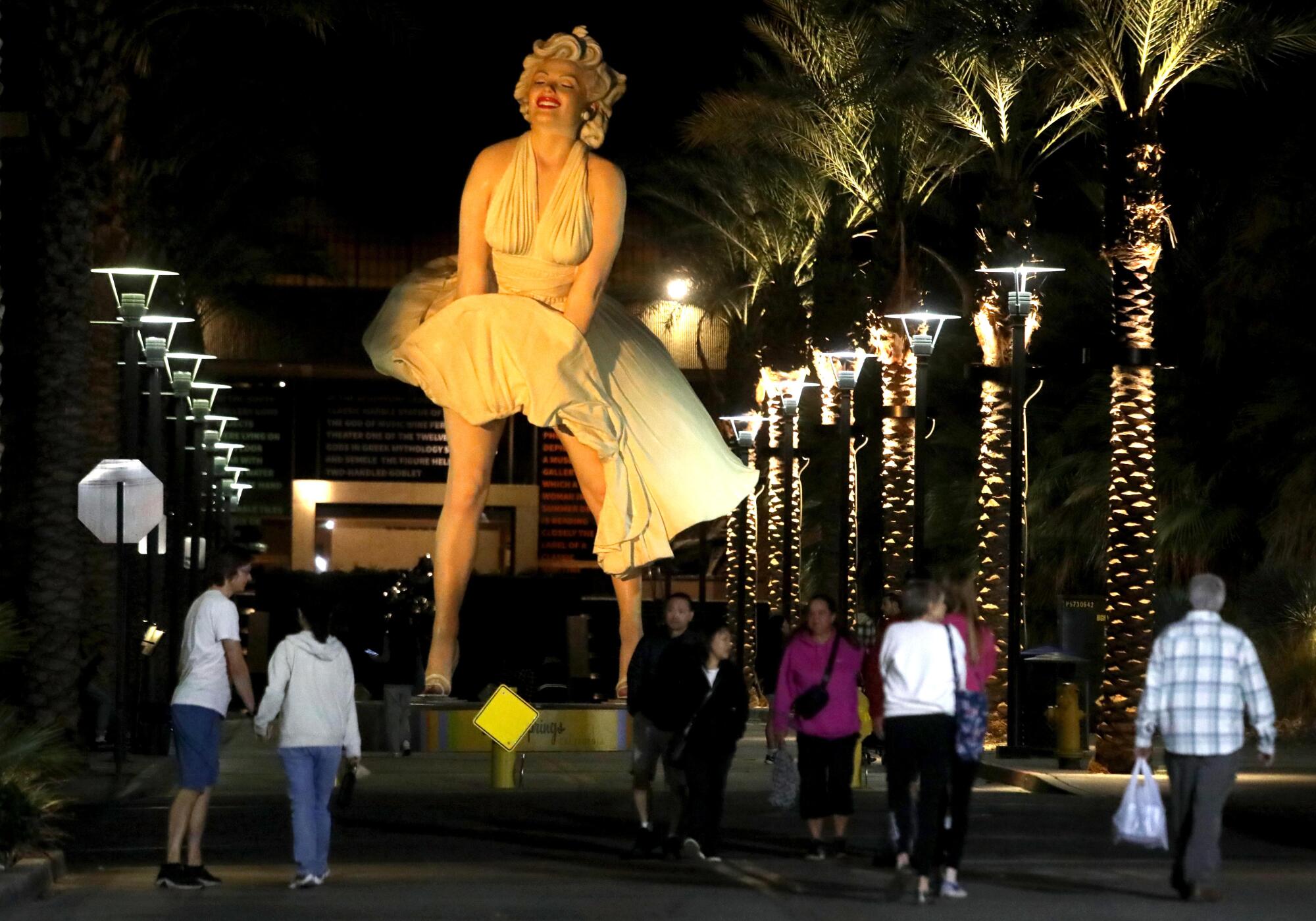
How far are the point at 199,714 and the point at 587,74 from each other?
9256mm

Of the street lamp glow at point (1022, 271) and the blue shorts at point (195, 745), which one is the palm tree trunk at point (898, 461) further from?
the blue shorts at point (195, 745)

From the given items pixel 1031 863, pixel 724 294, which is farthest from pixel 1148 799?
pixel 724 294

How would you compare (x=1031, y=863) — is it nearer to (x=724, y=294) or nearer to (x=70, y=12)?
(x=70, y=12)

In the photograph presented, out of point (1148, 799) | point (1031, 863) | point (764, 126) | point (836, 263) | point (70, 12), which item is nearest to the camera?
point (1148, 799)

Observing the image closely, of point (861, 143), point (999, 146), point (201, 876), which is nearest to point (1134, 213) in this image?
point (999, 146)

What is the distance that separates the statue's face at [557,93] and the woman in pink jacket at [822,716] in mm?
7358

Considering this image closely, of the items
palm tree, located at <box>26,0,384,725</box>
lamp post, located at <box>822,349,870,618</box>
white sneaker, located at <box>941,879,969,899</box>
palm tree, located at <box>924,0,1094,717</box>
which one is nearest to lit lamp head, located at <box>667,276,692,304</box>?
lamp post, located at <box>822,349,870,618</box>

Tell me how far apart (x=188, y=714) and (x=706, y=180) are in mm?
29405

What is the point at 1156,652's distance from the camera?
12.3m

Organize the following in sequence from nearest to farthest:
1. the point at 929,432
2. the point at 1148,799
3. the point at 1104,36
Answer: the point at 1148,799, the point at 1104,36, the point at 929,432

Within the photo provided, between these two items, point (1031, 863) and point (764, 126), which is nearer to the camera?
point (1031, 863)

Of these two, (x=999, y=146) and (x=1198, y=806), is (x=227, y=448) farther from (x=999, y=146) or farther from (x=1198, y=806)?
(x=1198, y=806)

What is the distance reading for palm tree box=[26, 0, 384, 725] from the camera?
24922mm

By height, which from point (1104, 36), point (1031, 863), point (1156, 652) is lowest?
point (1031, 863)
